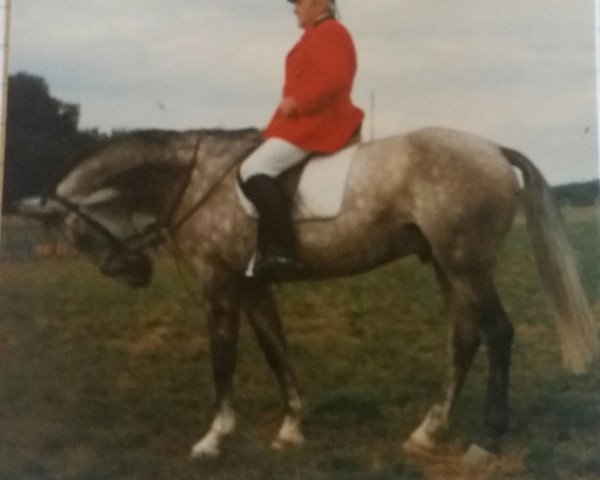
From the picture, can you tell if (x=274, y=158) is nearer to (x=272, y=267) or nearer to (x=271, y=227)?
(x=271, y=227)

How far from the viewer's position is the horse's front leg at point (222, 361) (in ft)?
7.09

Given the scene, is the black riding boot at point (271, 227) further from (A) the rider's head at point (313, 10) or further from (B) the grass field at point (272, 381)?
(A) the rider's head at point (313, 10)

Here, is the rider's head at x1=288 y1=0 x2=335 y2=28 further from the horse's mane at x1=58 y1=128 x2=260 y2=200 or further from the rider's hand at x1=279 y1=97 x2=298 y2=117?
the horse's mane at x1=58 y1=128 x2=260 y2=200

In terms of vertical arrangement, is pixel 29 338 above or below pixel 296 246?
below

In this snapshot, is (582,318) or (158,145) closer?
(582,318)

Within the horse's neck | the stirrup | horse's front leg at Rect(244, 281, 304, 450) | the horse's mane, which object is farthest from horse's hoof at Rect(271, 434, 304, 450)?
the horse's mane

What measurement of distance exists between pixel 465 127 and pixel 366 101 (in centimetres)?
26

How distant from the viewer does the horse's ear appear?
7.38 feet

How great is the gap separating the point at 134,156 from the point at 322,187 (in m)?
0.52

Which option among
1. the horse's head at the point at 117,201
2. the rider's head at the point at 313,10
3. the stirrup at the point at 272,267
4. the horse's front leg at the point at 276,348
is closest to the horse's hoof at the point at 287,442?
the horse's front leg at the point at 276,348

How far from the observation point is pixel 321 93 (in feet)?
7.13

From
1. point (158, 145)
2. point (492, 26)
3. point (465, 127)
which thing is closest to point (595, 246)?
point (465, 127)

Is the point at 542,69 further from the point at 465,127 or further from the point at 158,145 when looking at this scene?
the point at 158,145

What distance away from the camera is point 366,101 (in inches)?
87.4
